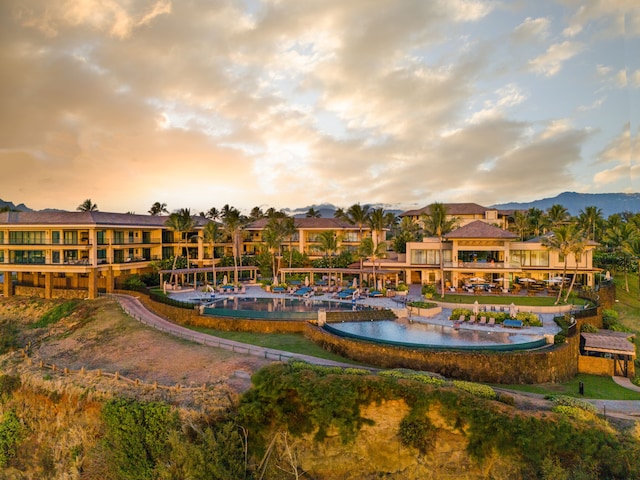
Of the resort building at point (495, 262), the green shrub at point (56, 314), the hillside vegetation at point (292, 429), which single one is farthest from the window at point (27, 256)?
the resort building at point (495, 262)

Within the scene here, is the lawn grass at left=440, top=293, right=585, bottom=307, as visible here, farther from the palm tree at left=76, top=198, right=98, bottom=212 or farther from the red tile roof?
the palm tree at left=76, top=198, right=98, bottom=212

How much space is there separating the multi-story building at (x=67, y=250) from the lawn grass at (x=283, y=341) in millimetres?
20478

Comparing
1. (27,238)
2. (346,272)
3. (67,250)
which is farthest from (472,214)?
(27,238)

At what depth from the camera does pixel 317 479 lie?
18.1 metres

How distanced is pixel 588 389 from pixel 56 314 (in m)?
46.7

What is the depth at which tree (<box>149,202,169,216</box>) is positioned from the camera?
8738 centimetres

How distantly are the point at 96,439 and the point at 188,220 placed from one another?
1300 inches

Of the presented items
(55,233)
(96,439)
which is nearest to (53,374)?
(96,439)

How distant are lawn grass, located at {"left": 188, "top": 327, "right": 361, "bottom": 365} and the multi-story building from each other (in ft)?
67.2

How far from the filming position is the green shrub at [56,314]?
40031 millimetres

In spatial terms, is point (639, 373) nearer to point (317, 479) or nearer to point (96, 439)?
point (317, 479)

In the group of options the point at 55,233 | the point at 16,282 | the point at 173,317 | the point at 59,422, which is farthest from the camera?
the point at 16,282

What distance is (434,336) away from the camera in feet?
85.7

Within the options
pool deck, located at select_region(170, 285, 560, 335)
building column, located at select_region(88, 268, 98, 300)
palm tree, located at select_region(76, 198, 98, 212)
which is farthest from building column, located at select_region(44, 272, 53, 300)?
palm tree, located at select_region(76, 198, 98, 212)
